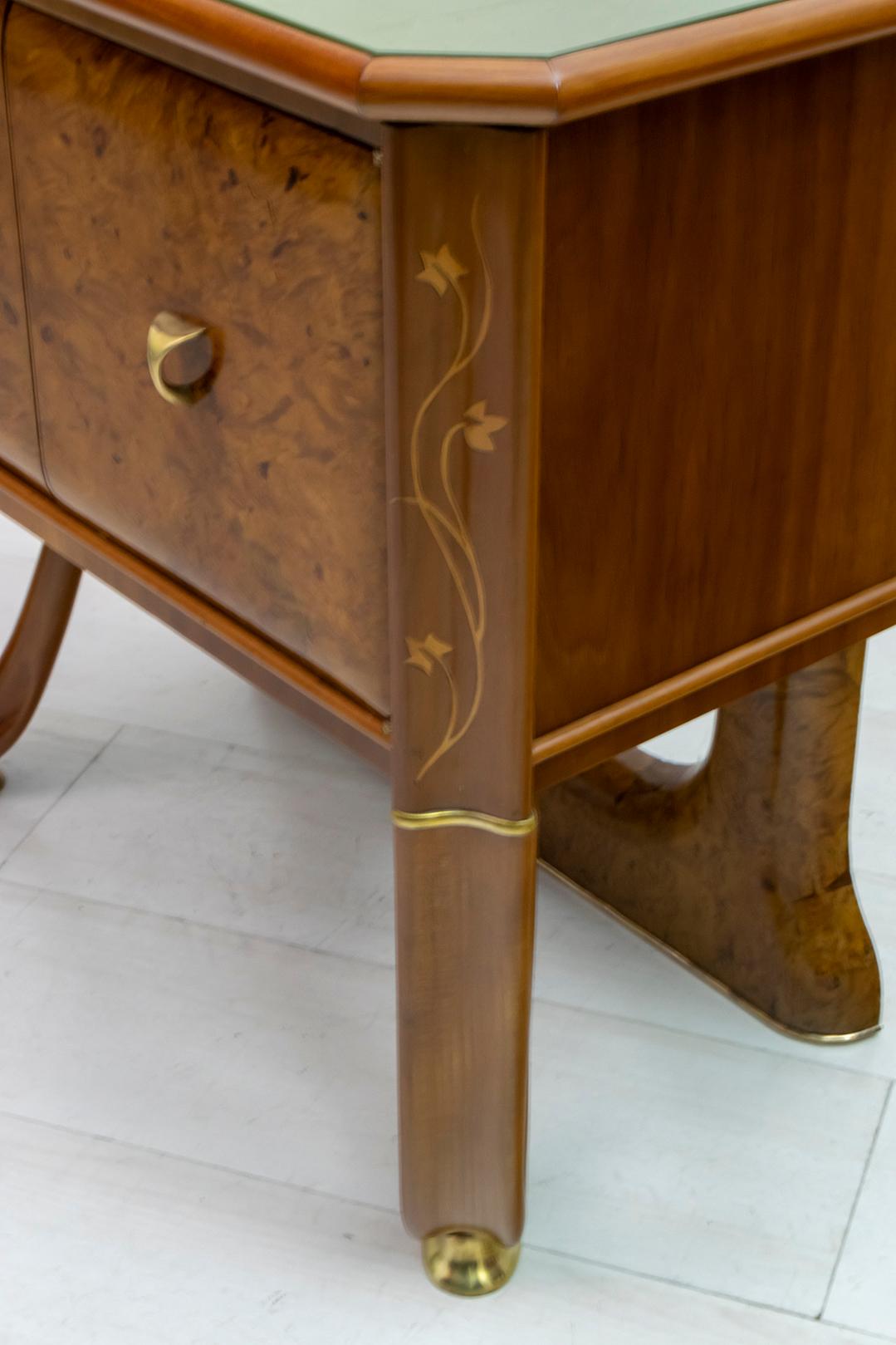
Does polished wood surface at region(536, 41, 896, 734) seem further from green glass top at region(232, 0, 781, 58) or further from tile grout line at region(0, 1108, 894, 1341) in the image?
tile grout line at region(0, 1108, 894, 1341)

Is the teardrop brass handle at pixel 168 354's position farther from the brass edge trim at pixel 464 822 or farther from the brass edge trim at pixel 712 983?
the brass edge trim at pixel 712 983

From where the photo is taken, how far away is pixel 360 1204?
1.09 m

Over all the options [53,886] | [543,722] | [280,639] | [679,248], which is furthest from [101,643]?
[679,248]

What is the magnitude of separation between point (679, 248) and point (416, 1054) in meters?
0.45

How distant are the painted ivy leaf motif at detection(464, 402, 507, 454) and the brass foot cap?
509mm

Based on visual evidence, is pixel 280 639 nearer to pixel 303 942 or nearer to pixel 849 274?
pixel 849 274

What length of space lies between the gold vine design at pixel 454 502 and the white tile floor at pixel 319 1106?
15.3 inches

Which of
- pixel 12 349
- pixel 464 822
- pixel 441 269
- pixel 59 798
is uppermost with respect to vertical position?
pixel 441 269

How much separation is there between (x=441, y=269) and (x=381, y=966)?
2.32 feet

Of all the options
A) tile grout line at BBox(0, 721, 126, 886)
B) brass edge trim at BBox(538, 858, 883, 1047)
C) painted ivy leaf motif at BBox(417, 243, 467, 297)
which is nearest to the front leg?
painted ivy leaf motif at BBox(417, 243, 467, 297)

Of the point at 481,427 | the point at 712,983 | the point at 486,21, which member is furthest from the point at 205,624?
the point at 712,983

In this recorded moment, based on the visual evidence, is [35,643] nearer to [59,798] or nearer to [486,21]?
[59,798]

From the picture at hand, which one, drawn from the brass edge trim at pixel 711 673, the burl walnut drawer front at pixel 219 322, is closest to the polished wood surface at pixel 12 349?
the burl walnut drawer front at pixel 219 322

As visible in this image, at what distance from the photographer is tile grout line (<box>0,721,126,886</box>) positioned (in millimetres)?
1415
